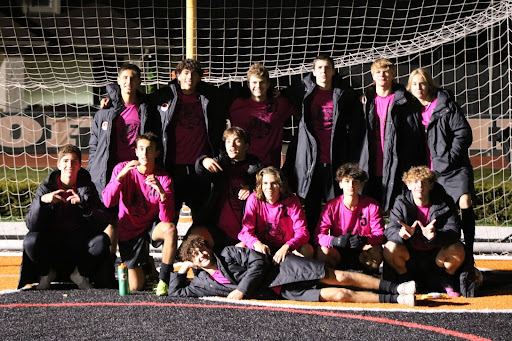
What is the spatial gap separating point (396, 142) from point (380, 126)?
0.20m

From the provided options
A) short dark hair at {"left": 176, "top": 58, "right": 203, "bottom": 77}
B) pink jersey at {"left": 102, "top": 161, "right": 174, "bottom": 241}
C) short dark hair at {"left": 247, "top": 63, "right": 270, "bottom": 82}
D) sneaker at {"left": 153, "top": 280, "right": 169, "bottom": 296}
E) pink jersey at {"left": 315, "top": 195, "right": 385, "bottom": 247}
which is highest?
short dark hair at {"left": 176, "top": 58, "right": 203, "bottom": 77}

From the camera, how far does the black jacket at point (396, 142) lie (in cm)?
564

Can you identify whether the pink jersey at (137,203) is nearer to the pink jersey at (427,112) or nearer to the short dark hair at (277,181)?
the short dark hair at (277,181)

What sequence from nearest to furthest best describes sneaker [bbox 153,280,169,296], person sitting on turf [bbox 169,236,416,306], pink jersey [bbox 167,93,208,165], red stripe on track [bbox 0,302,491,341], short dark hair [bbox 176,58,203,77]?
1. red stripe on track [bbox 0,302,491,341]
2. person sitting on turf [bbox 169,236,416,306]
3. sneaker [bbox 153,280,169,296]
4. short dark hair [bbox 176,58,203,77]
5. pink jersey [bbox 167,93,208,165]

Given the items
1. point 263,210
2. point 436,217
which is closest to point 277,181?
point 263,210

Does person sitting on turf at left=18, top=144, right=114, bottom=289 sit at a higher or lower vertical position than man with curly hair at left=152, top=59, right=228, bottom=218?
lower

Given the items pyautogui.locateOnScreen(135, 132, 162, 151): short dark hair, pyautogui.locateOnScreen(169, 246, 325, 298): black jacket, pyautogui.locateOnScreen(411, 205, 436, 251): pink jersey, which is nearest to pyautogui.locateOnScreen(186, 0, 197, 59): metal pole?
pyautogui.locateOnScreen(135, 132, 162, 151): short dark hair

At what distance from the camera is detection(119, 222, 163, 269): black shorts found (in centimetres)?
552

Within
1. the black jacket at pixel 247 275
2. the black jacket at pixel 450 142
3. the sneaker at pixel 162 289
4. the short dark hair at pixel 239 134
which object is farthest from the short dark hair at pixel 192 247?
the black jacket at pixel 450 142

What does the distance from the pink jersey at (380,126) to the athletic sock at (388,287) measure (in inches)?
42.2

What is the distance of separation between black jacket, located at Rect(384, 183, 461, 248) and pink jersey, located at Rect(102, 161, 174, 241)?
151 cm

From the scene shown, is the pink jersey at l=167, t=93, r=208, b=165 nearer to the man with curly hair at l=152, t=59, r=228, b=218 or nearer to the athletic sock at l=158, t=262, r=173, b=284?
the man with curly hair at l=152, t=59, r=228, b=218

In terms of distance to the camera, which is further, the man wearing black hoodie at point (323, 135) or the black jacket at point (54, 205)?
the man wearing black hoodie at point (323, 135)

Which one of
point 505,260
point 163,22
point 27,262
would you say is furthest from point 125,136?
point 163,22
